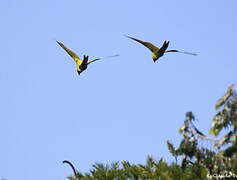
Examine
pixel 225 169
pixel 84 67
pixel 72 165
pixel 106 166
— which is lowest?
pixel 225 169

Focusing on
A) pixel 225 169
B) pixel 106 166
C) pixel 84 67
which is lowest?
pixel 225 169

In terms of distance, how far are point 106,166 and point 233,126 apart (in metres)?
15.5

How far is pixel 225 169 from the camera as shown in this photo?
19688mm

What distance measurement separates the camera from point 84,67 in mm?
17375

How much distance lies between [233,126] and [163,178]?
1218 centimetres

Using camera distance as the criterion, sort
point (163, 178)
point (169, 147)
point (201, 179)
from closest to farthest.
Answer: point (169, 147) < point (201, 179) < point (163, 178)

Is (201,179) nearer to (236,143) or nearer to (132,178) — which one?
(132,178)

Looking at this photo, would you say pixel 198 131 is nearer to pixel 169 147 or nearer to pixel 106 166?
pixel 169 147

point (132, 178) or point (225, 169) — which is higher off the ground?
point (132, 178)

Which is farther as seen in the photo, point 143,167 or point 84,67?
point 143,167

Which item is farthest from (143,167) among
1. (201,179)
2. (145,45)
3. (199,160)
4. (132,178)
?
(145,45)

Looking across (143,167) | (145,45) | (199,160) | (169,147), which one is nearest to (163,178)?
(143,167)

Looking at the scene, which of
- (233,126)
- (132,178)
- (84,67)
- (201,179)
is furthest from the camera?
(132,178)

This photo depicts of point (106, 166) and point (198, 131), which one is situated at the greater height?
point (106, 166)
